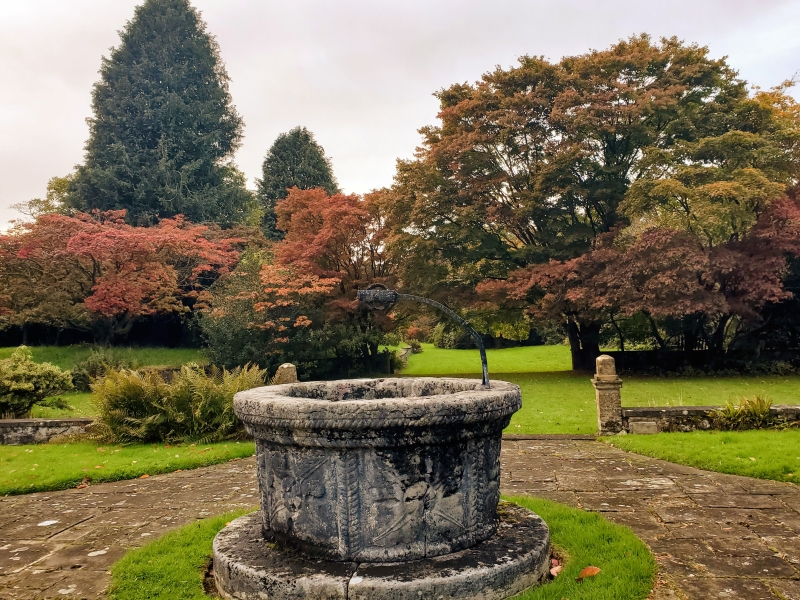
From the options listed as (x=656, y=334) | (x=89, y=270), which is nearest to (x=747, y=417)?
(x=656, y=334)

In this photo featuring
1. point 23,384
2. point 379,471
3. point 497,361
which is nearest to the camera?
point 379,471

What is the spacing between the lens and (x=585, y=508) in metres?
4.47

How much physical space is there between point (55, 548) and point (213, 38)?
94.3 feet

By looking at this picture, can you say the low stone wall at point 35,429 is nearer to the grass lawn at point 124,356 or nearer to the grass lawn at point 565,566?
the grass lawn at point 565,566

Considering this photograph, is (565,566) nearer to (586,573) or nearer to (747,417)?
(586,573)

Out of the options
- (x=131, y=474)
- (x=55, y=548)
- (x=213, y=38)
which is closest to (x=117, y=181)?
(x=213, y=38)

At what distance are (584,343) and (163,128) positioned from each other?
19845mm

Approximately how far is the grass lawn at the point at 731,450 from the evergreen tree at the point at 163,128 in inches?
814

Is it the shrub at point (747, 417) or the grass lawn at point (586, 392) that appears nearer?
the shrub at point (747, 417)

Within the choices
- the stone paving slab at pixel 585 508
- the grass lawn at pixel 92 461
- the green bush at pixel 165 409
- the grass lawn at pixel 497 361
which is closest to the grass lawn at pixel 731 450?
the stone paving slab at pixel 585 508

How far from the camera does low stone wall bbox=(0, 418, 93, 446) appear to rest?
28.0ft

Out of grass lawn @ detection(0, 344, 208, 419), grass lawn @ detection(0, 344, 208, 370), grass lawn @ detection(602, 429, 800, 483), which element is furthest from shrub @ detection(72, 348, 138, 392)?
grass lawn @ detection(602, 429, 800, 483)

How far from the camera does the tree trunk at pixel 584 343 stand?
17.4 meters

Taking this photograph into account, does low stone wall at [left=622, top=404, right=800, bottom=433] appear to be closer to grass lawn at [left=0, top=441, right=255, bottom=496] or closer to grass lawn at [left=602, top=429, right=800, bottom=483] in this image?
grass lawn at [left=602, top=429, right=800, bottom=483]
